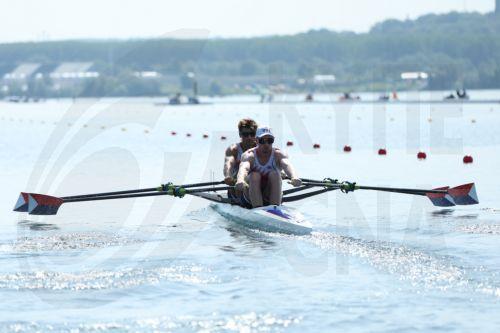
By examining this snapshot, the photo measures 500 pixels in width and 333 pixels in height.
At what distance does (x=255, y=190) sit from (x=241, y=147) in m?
2.43

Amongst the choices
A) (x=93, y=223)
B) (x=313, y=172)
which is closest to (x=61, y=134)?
(x=313, y=172)

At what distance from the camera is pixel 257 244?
821 inches

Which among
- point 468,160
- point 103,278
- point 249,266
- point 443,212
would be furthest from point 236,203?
point 468,160

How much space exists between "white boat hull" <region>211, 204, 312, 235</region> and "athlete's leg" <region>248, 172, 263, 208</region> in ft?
0.81

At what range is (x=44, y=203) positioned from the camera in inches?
1016

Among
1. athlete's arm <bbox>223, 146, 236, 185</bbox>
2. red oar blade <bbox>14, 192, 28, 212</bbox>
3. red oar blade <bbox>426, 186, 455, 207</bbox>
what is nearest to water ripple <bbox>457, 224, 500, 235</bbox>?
red oar blade <bbox>426, 186, 455, 207</bbox>

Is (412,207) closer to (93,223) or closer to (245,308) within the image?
(93,223)

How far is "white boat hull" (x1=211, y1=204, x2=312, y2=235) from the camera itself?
70.7ft

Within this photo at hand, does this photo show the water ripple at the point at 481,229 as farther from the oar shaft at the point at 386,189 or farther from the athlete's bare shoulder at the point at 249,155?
the athlete's bare shoulder at the point at 249,155

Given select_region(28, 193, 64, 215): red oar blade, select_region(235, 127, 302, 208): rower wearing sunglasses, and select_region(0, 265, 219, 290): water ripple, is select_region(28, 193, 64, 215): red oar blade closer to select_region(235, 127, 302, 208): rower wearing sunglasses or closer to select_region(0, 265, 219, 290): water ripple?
select_region(235, 127, 302, 208): rower wearing sunglasses

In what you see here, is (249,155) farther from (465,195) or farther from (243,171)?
(465,195)

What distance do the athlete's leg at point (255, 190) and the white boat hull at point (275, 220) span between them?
0.25 m

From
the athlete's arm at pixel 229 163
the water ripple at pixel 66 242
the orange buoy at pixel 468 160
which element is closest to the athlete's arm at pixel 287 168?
the athlete's arm at pixel 229 163

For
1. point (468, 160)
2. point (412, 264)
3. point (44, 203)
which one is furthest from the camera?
point (468, 160)
